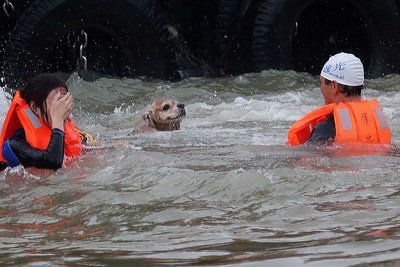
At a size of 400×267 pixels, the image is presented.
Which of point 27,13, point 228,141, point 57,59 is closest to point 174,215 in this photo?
point 228,141

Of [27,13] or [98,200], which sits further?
[27,13]

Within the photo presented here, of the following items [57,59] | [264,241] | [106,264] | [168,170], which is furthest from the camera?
[57,59]

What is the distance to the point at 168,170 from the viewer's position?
705cm

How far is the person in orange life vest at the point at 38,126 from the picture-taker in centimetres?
707

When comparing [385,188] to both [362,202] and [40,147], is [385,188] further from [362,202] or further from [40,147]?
[40,147]

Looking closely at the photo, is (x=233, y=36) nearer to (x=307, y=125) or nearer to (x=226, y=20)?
(x=226, y=20)

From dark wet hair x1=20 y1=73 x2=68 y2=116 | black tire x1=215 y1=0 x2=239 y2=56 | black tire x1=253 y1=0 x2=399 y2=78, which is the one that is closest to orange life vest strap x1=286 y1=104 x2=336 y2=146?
dark wet hair x1=20 y1=73 x2=68 y2=116

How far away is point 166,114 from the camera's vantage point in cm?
1016

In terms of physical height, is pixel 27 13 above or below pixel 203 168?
above

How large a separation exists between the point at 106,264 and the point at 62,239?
0.86m

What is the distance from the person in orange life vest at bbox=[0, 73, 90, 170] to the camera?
7074 mm

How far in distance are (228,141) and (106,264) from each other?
5264mm

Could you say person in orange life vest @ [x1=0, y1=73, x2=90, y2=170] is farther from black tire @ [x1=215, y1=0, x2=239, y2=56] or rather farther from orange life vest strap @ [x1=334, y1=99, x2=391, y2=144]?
black tire @ [x1=215, y1=0, x2=239, y2=56]

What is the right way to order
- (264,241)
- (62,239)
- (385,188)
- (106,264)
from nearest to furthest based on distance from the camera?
1. (106,264)
2. (264,241)
3. (62,239)
4. (385,188)
